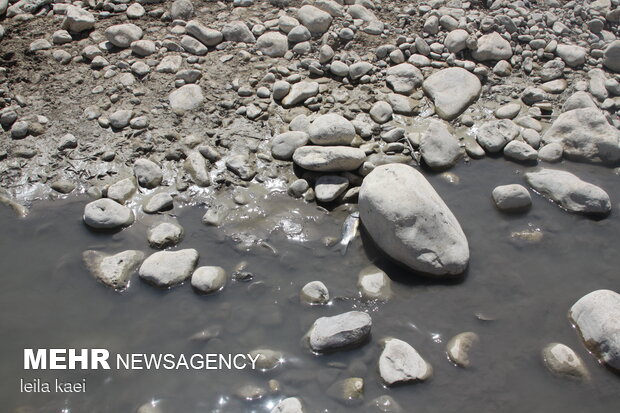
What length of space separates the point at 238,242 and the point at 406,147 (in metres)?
1.97

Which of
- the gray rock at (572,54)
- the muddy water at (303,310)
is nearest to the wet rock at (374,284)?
the muddy water at (303,310)

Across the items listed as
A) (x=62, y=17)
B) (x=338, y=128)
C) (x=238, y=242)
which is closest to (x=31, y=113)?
(x=62, y=17)

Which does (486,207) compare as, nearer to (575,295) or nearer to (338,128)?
(575,295)

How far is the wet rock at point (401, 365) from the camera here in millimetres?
3668

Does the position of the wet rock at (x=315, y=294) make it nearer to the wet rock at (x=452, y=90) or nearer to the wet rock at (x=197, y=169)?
the wet rock at (x=197, y=169)

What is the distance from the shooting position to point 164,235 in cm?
464

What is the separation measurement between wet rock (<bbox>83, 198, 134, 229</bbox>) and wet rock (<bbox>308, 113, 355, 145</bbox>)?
1.81 meters

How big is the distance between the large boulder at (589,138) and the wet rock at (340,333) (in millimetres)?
3056

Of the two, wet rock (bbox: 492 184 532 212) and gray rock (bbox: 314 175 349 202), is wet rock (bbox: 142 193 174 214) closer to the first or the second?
gray rock (bbox: 314 175 349 202)

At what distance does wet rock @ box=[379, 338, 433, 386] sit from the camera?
144 inches

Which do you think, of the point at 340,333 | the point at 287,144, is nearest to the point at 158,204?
the point at 287,144

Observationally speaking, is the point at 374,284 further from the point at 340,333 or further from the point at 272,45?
the point at 272,45

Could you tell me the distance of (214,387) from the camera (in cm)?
370

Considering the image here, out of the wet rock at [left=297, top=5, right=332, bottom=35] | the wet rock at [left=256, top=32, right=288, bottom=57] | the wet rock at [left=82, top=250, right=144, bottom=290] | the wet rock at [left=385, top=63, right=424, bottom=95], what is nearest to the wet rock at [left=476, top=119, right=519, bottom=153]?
the wet rock at [left=385, top=63, right=424, bottom=95]
